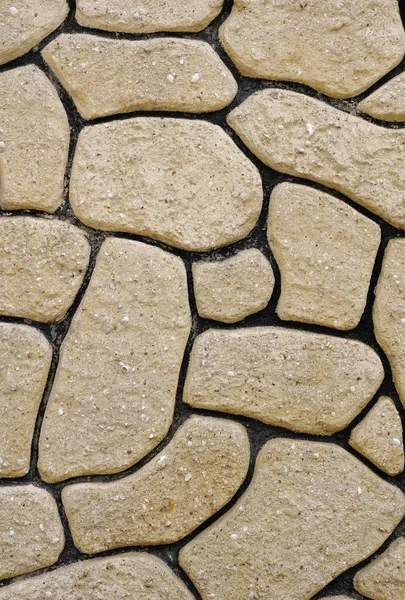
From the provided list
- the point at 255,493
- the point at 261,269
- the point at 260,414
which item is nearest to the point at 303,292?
the point at 261,269

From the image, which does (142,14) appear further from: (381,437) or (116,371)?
(381,437)

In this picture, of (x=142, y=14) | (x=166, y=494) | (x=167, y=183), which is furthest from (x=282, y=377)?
(x=142, y=14)

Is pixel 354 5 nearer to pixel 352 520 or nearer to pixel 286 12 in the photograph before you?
pixel 286 12

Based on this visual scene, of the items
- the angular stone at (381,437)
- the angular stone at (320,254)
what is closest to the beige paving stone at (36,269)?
the angular stone at (320,254)

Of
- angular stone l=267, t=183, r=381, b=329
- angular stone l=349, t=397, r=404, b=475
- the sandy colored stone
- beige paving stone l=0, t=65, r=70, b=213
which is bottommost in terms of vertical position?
angular stone l=349, t=397, r=404, b=475

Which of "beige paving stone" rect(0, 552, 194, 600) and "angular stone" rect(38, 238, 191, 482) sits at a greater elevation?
"angular stone" rect(38, 238, 191, 482)

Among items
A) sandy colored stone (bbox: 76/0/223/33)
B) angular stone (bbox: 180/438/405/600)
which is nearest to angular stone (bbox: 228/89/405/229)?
sandy colored stone (bbox: 76/0/223/33)

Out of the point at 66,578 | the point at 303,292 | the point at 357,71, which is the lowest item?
the point at 66,578

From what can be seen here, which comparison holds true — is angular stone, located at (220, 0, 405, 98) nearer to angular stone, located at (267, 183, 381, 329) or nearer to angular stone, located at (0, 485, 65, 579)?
angular stone, located at (267, 183, 381, 329)
